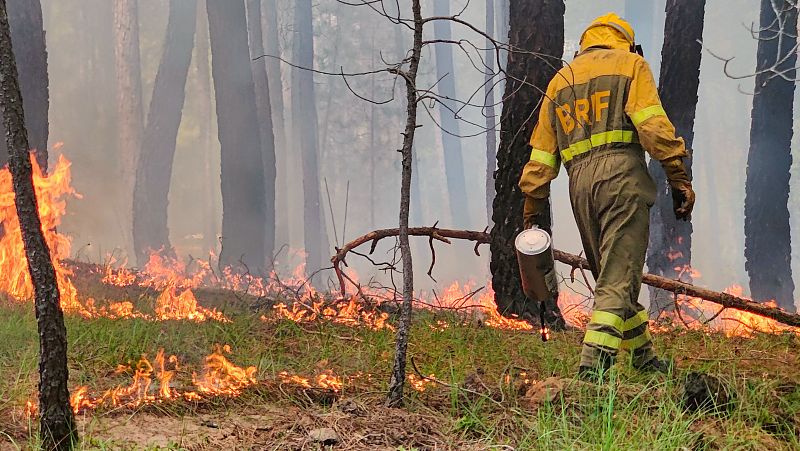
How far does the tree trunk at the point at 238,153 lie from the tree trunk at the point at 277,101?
741 cm

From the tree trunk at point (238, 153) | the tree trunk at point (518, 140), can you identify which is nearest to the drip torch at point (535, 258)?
the tree trunk at point (518, 140)

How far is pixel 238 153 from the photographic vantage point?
10.9 m

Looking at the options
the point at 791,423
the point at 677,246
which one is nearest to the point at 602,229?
the point at 791,423

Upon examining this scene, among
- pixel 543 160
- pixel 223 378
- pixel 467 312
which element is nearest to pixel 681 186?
pixel 543 160

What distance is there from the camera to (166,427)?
291 cm

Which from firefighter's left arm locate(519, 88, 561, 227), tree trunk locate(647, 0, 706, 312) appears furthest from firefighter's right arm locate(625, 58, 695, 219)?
tree trunk locate(647, 0, 706, 312)

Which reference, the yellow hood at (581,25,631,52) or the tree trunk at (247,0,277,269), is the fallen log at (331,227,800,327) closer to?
the yellow hood at (581,25,631,52)

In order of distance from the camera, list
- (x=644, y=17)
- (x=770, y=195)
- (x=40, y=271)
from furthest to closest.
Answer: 1. (x=644, y=17)
2. (x=770, y=195)
3. (x=40, y=271)

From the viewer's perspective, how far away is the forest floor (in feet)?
8.57

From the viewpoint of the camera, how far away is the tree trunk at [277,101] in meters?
19.6

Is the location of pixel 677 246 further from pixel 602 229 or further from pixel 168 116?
pixel 168 116

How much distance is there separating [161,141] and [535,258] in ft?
41.9

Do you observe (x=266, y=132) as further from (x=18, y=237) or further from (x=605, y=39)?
(x=605, y=39)

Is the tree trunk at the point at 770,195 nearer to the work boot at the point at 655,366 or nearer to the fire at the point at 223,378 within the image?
the work boot at the point at 655,366
